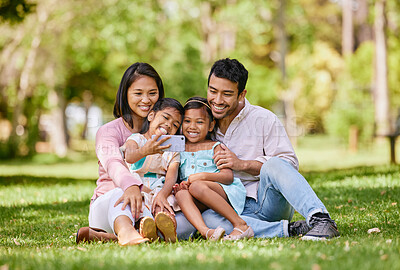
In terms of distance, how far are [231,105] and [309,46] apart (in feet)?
69.3

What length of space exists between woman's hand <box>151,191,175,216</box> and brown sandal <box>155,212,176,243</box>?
0.14 meters

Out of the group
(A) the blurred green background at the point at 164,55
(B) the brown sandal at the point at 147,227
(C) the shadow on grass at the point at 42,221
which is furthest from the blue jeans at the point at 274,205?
(A) the blurred green background at the point at 164,55

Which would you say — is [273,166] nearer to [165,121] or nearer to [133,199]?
[165,121]

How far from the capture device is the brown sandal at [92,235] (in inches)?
166

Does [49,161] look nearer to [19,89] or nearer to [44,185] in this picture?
[19,89]

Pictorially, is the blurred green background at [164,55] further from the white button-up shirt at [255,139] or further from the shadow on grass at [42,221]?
the white button-up shirt at [255,139]

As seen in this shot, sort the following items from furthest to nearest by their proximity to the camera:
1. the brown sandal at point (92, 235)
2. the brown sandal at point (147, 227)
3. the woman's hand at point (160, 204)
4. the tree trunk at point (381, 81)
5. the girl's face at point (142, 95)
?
the tree trunk at point (381, 81), the girl's face at point (142, 95), the brown sandal at point (92, 235), the woman's hand at point (160, 204), the brown sandal at point (147, 227)

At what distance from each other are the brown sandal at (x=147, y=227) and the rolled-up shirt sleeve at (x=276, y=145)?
1.08 m

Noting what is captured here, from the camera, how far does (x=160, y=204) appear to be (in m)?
4.07

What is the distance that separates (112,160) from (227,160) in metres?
0.90

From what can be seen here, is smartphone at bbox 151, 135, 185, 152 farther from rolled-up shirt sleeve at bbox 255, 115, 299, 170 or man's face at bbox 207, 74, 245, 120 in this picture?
rolled-up shirt sleeve at bbox 255, 115, 299, 170

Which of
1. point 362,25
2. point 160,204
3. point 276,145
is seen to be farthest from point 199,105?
point 362,25

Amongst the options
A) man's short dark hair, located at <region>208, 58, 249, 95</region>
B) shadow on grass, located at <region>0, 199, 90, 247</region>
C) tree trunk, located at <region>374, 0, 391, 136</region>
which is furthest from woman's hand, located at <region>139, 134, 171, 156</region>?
tree trunk, located at <region>374, 0, 391, 136</region>

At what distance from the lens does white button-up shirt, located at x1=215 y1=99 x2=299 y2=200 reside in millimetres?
4484
